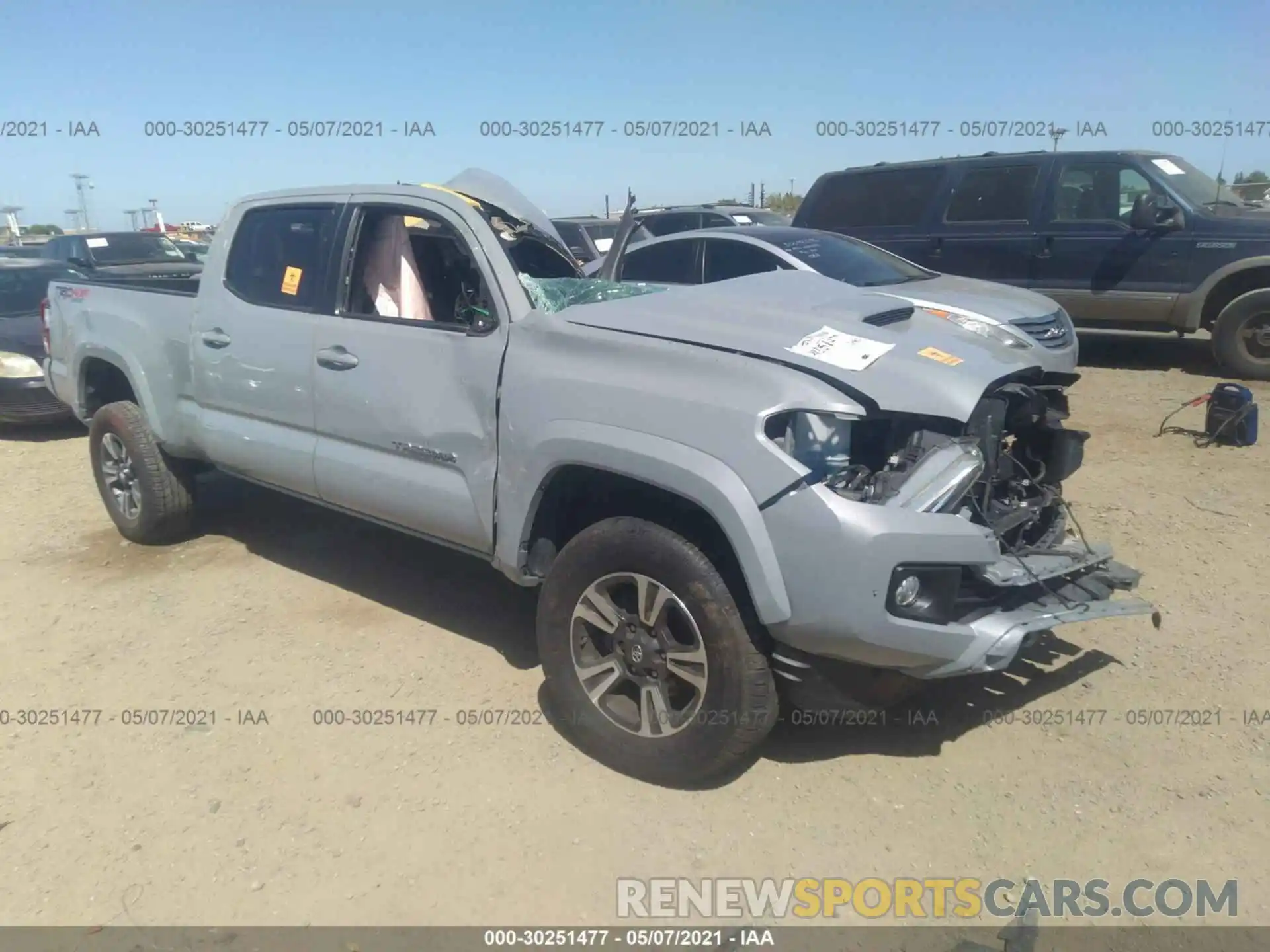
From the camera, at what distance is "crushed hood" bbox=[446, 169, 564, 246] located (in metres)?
4.36

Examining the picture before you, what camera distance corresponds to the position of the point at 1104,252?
946cm

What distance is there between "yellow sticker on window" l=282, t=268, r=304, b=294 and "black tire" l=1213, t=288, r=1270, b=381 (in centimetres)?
825

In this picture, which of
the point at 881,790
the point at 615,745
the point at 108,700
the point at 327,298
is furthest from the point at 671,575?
the point at 108,700

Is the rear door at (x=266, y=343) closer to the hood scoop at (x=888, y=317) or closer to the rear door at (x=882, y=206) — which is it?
the hood scoop at (x=888, y=317)

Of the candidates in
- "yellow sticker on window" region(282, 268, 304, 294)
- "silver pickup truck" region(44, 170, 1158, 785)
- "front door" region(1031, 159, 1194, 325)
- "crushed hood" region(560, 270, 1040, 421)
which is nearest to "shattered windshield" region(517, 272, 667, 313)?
"silver pickup truck" region(44, 170, 1158, 785)

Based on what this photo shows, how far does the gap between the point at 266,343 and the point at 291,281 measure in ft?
1.02

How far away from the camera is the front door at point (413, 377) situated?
3.68 meters

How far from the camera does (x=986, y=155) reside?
1022 cm

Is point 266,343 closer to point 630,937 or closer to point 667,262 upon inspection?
point 630,937

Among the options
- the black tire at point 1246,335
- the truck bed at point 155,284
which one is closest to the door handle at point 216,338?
the truck bed at point 155,284

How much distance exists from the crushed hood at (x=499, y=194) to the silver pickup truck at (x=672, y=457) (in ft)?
0.07

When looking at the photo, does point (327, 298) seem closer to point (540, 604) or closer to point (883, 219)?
point (540, 604)

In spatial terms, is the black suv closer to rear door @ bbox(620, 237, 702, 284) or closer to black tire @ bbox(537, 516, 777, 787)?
rear door @ bbox(620, 237, 702, 284)

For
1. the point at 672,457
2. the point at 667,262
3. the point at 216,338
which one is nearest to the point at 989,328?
the point at 667,262
